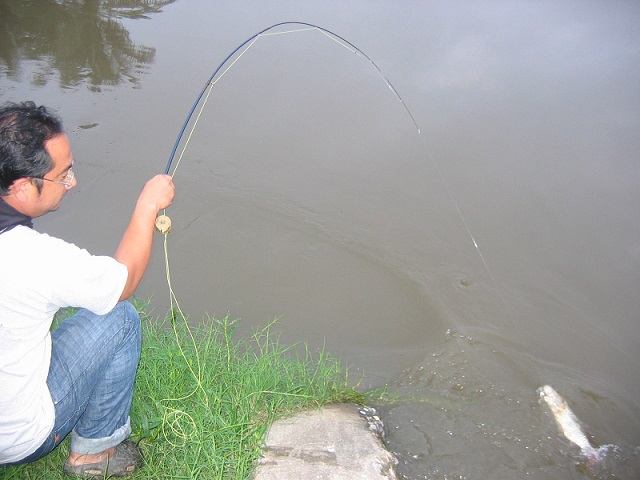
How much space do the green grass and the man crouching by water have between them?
347mm

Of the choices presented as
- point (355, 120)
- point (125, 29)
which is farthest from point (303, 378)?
point (125, 29)

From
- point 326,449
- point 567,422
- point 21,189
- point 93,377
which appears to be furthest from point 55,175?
point 567,422

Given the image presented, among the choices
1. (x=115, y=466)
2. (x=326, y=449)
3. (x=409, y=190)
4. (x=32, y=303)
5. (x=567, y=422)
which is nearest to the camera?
(x=32, y=303)

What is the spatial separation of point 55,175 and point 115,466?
3.56 ft

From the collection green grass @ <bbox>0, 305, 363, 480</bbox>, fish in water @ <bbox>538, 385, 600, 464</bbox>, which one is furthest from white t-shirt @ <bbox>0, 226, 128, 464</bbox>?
fish in water @ <bbox>538, 385, 600, 464</bbox>

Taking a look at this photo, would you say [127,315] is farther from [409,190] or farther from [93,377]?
[409,190]

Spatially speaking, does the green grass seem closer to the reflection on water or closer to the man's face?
the man's face

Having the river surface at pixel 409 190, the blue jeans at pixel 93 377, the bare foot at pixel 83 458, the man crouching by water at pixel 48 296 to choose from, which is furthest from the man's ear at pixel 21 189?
the river surface at pixel 409 190

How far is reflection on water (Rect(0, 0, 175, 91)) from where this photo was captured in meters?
5.43

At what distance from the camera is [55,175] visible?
1.63m

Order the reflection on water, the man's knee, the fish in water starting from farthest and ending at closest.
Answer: the reflection on water
the fish in water
the man's knee

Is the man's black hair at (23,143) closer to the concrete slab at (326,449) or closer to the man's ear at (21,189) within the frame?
the man's ear at (21,189)

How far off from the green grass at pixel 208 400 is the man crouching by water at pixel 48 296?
13.7 inches

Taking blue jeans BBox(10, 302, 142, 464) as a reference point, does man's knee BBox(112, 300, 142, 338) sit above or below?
above
